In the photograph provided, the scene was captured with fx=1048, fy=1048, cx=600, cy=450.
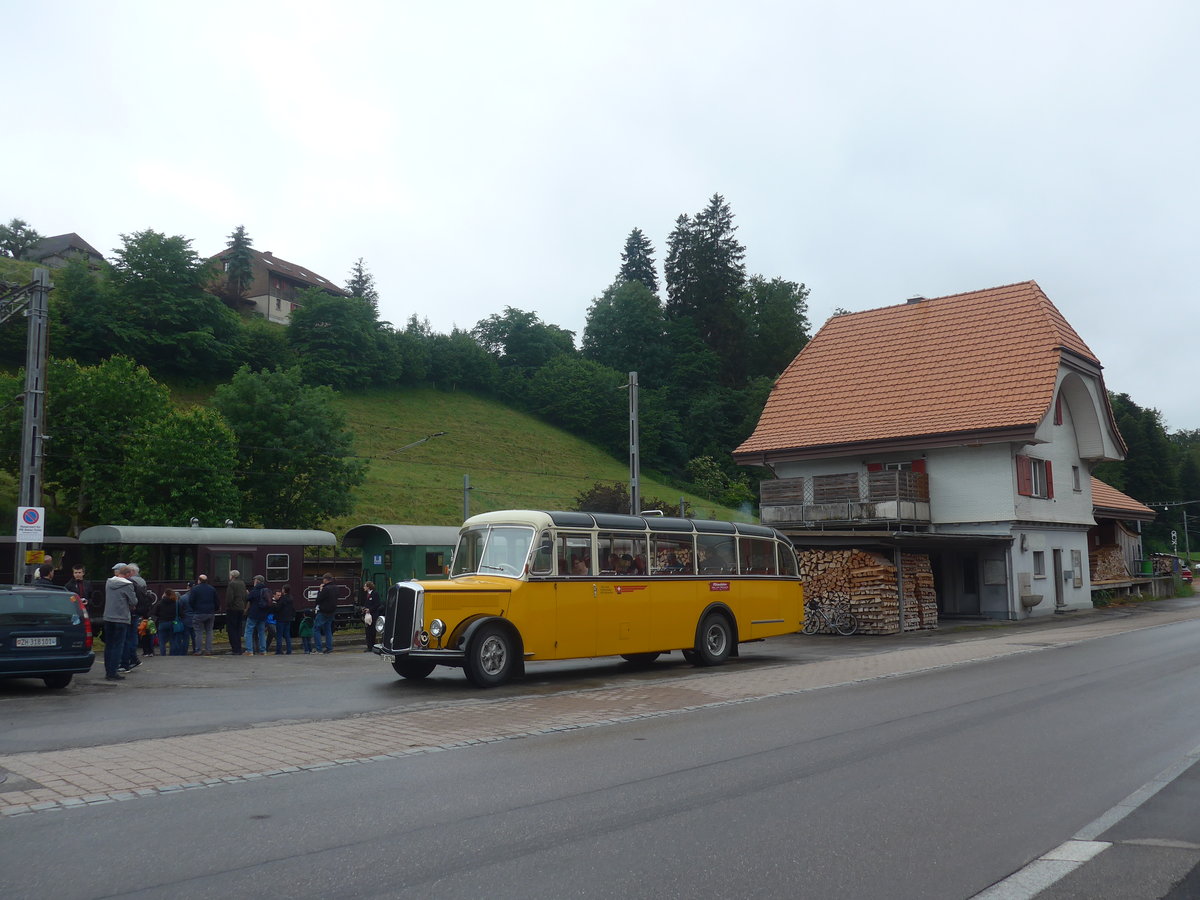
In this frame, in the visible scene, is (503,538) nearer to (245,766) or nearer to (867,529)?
(245,766)

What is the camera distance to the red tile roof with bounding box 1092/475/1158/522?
41541 mm

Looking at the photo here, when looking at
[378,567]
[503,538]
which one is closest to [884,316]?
[378,567]

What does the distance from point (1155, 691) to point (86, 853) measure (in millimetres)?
12596

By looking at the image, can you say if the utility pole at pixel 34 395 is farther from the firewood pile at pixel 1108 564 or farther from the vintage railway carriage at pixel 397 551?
the firewood pile at pixel 1108 564

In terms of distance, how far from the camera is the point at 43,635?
578 inches

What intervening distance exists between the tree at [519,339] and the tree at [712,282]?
13.3 m

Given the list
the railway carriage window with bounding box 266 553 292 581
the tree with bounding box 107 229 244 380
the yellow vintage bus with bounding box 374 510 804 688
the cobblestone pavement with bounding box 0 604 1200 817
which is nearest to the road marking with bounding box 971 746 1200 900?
the cobblestone pavement with bounding box 0 604 1200 817

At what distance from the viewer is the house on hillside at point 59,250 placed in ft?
331

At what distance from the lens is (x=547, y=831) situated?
6480 mm

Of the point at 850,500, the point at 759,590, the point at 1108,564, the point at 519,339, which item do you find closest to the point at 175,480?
the point at 850,500

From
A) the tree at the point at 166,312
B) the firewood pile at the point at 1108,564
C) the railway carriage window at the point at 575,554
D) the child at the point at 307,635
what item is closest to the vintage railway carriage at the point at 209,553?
the child at the point at 307,635

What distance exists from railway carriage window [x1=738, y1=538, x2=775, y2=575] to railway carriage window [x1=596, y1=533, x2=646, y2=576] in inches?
112

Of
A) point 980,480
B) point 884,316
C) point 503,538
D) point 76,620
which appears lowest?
→ point 76,620

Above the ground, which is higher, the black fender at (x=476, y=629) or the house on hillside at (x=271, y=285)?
the house on hillside at (x=271, y=285)
